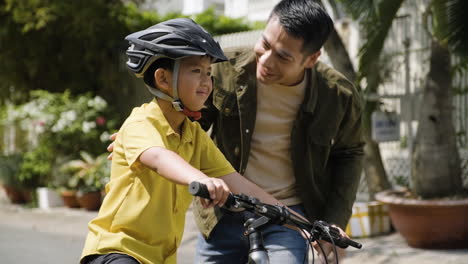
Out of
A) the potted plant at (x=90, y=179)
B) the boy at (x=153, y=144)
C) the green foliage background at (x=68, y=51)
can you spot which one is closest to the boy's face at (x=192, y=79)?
the boy at (x=153, y=144)

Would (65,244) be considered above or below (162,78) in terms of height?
below

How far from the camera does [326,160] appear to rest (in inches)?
117

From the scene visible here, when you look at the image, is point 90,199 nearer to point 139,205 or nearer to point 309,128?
point 309,128

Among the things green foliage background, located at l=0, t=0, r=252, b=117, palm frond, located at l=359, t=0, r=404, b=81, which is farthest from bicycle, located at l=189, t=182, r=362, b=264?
green foliage background, located at l=0, t=0, r=252, b=117

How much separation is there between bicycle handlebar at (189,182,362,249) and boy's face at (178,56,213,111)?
445 mm

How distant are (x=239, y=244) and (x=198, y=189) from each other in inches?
46.8

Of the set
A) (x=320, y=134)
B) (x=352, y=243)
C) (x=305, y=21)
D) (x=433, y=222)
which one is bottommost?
(x=433, y=222)

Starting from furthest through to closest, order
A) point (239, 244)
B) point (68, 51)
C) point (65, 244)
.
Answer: point (68, 51)
point (65, 244)
point (239, 244)

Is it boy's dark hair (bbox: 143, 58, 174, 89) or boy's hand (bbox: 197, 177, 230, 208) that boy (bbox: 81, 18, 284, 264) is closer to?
boy's dark hair (bbox: 143, 58, 174, 89)

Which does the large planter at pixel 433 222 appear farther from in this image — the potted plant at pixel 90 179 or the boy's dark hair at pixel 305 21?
the potted plant at pixel 90 179

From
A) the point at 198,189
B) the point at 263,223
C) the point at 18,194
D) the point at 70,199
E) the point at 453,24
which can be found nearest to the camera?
the point at 198,189

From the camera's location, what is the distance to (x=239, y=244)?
9.07ft

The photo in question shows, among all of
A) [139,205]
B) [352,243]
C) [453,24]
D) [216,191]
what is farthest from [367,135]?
[216,191]

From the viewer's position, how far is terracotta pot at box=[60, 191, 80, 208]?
10058mm
